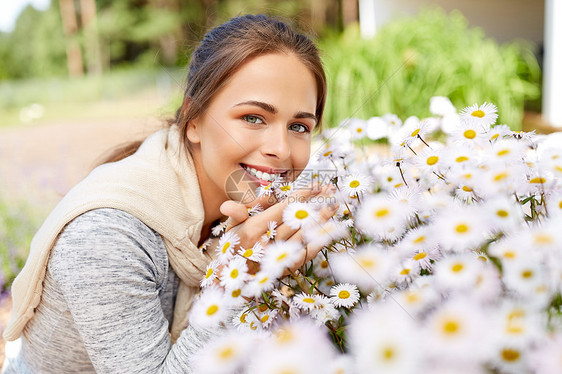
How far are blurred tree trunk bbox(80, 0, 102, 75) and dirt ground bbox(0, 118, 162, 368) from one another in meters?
10.0

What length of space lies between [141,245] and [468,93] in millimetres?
4309

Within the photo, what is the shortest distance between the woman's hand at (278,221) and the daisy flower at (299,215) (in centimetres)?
1

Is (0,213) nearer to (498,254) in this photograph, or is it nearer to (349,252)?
(349,252)

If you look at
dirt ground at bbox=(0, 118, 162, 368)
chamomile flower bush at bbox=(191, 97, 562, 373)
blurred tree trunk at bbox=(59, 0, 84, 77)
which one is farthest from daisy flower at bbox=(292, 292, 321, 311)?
blurred tree trunk at bbox=(59, 0, 84, 77)

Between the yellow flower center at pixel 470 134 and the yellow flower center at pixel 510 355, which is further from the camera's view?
the yellow flower center at pixel 470 134

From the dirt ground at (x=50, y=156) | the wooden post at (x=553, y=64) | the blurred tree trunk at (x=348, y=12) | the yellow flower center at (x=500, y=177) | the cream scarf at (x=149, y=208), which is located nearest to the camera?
the yellow flower center at (x=500, y=177)

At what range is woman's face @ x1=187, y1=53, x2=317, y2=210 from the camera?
1.16 m

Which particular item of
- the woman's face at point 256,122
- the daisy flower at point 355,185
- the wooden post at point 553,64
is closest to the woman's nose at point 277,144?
the woman's face at point 256,122

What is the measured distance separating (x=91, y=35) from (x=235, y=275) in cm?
2165

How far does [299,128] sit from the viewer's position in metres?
1.30

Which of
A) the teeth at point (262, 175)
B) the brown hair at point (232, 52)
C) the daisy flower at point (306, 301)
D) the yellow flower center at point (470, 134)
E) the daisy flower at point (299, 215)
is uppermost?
the brown hair at point (232, 52)

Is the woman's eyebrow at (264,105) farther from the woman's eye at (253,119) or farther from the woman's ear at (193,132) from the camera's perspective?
the woman's ear at (193,132)

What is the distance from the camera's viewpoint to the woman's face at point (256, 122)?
1.16 meters

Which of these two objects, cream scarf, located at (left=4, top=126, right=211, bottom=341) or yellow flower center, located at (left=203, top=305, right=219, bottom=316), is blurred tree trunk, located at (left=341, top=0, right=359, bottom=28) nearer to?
cream scarf, located at (left=4, top=126, right=211, bottom=341)
